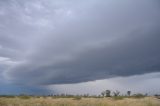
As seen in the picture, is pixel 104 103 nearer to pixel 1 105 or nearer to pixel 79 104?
pixel 79 104

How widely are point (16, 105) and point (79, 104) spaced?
41.3ft

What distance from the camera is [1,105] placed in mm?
51562

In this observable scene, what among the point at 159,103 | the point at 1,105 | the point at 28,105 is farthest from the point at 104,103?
the point at 1,105

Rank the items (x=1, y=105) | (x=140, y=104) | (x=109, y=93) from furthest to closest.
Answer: (x=109, y=93) → (x=140, y=104) → (x=1, y=105)

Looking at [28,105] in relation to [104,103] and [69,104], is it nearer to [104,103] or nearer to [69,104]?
[69,104]

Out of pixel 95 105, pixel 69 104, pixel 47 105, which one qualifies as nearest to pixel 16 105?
pixel 47 105

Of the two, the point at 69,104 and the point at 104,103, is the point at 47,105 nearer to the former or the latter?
the point at 69,104

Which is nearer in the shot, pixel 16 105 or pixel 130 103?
pixel 16 105

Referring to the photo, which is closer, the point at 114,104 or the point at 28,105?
the point at 28,105

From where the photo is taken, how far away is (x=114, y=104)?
57.6 meters

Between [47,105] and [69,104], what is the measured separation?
4.67 metres

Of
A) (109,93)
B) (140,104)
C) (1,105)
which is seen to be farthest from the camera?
(109,93)

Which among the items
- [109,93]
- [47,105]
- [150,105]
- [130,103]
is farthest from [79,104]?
[109,93]

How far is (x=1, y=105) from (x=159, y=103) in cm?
3056
